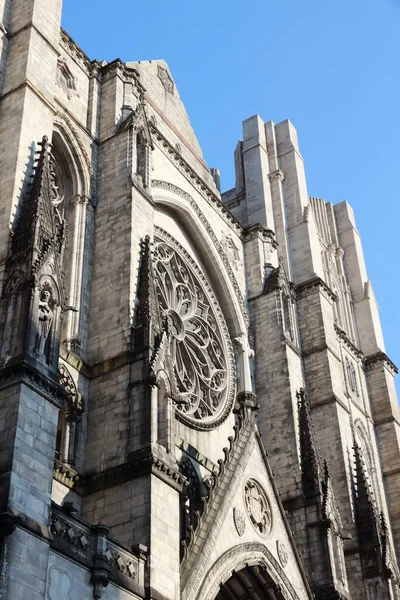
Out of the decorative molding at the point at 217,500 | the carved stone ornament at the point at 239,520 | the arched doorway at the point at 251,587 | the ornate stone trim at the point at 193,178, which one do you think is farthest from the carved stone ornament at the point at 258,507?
the ornate stone trim at the point at 193,178

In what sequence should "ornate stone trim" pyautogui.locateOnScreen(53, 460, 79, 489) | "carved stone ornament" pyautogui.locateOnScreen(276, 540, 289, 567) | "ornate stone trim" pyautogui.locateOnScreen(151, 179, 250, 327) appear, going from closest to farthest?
"ornate stone trim" pyautogui.locateOnScreen(53, 460, 79, 489) < "carved stone ornament" pyautogui.locateOnScreen(276, 540, 289, 567) < "ornate stone trim" pyautogui.locateOnScreen(151, 179, 250, 327)

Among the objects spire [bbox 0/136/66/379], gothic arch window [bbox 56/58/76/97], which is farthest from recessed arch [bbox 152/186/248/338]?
spire [bbox 0/136/66/379]

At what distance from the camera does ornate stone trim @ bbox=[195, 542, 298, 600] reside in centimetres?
1508

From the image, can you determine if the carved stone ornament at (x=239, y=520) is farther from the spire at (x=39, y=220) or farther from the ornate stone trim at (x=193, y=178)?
the ornate stone trim at (x=193, y=178)

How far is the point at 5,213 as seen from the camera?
15516mm

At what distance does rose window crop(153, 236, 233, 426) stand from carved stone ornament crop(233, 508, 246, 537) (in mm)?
3332

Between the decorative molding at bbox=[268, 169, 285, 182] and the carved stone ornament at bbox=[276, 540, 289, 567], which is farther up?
the decorative molding at bbox=[268, 169, 285, 182]

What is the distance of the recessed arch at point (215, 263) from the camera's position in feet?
79.2

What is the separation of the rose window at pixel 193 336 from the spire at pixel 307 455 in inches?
74.9

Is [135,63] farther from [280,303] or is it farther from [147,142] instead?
[280,303]

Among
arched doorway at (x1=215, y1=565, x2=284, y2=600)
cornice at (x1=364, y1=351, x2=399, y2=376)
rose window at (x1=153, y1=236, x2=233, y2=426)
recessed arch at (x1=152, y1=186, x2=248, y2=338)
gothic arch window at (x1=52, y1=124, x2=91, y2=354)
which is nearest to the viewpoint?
arched doorway at (x1=215, y1=565, x2=284, y2=600)

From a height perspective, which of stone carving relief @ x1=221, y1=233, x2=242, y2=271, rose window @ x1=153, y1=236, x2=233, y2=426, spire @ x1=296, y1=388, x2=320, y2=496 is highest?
stone carving relief @ x1=221, y1=233, x2=242, y2=271

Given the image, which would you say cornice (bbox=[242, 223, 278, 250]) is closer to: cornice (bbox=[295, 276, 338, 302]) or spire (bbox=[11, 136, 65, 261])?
cornice (bbox=[295, 276, 338, 302])

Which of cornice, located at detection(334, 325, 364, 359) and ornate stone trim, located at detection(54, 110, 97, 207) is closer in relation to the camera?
ornate stone trim, located at detection(54, 110, 97, 207)
